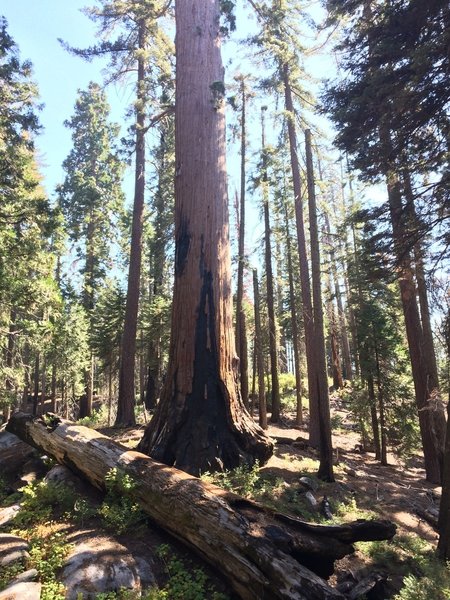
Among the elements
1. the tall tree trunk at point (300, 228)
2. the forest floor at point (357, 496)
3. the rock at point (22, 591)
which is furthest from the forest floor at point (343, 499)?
the tall tree trunk at point (300, 228)

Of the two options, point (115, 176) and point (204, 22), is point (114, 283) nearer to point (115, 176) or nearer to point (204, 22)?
point (115, 176)

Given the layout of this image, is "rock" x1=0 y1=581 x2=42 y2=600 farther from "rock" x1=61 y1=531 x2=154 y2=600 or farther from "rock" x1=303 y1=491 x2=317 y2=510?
"rock" x1=303 y1=491 x2=317 y2=510

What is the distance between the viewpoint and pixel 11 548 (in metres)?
4.16

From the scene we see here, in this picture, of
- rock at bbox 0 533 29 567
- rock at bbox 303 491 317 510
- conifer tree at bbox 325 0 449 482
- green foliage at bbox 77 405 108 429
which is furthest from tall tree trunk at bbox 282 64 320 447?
rock at bbox 0 533 29 567

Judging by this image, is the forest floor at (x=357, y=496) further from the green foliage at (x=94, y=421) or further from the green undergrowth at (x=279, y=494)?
the green foliage at (x=94, y=421)

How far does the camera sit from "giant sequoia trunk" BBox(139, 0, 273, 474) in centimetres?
629

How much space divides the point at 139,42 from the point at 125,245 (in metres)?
15.0

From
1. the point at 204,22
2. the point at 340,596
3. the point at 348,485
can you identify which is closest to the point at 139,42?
the point at 204,22

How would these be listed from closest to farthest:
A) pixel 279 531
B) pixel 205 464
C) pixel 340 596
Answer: pixel 340 596 → pixel 279 531 → pixel 205 464

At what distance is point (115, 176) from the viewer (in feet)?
87.4

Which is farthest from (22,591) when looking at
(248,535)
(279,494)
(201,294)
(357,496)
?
(357,496)

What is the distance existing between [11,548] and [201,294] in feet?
13.9

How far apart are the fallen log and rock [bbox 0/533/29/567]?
1338 millimetres

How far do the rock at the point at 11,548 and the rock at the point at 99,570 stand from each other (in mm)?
521
